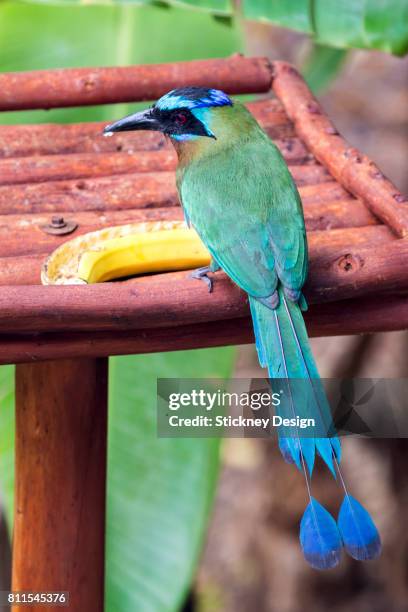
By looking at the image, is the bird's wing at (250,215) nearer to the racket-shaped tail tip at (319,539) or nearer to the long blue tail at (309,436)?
the long blue tail at (309,436)

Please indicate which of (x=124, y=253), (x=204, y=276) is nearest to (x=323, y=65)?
(x=124, y=253)

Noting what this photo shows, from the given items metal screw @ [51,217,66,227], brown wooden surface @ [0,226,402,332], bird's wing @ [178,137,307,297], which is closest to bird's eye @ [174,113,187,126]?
bird's wing @ [178,137,307,297]

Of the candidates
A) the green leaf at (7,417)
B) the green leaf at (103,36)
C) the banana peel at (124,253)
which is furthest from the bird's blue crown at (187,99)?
the green leaf at (103,36)

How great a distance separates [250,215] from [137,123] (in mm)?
361

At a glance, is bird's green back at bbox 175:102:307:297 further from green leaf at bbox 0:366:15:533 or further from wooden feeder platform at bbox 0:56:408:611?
green leaf at bbox 0:366:15:533

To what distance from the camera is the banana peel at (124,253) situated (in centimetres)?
178

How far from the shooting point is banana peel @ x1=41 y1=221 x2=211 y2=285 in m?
1.78

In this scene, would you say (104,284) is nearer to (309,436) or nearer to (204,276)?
(204,276)

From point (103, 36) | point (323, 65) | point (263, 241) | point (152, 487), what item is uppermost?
point (323, 65)

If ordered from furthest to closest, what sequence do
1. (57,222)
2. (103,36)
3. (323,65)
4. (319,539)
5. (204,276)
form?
(323,65), (103,36), (57,222), (204,276), (319,539)

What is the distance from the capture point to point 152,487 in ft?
8.59

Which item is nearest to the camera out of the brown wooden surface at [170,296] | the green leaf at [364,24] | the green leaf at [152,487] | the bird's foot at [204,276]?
the brown wooden surface at [170,296]

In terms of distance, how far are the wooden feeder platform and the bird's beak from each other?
14 centimetres

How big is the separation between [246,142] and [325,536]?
83cm
